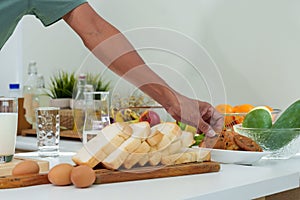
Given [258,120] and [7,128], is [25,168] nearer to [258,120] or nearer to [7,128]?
[7,128]

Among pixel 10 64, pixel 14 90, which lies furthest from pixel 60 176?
pixel 10 64

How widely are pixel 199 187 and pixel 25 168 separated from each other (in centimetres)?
36

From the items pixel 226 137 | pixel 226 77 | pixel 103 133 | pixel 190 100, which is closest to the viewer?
pixel 103 133

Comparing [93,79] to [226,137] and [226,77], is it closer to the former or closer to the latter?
[226,77]

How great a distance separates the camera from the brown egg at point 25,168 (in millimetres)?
1142

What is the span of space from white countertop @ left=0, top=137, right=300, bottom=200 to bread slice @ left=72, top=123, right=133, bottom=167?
0.25 ft

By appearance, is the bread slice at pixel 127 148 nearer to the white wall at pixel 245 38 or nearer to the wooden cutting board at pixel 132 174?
the wooden cutting board at pixel 132 174

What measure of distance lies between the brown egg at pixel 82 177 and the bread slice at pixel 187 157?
20 cm

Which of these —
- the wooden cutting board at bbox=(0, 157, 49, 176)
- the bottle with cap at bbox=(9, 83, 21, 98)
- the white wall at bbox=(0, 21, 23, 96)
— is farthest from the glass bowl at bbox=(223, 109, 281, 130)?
the white wall at bbox=(0, 21, 23, 96)

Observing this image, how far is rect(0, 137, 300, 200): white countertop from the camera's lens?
40.5 inches

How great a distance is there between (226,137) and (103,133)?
15.0 inches

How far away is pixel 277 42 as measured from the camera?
7.07 feet

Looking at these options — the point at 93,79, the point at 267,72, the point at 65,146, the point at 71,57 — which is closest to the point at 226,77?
the point at 267,72

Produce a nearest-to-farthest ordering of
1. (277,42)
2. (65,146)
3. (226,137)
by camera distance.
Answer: (226,137), (65,146), (277,42)
